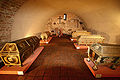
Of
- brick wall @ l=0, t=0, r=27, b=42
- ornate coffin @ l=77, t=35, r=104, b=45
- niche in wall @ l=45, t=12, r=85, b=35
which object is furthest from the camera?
niche in wall @ l=45, t=12, r=85, b=35

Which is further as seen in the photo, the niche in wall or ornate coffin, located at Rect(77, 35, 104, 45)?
the niche in wall

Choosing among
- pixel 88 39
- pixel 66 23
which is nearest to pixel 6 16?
pixel 88 39

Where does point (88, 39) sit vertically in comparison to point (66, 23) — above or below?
below

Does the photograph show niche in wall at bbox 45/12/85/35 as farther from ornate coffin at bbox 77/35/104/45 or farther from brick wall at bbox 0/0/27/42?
brick wall at bbox 0/0/27/42

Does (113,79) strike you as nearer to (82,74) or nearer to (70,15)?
(82,74)

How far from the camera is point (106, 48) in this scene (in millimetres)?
2154

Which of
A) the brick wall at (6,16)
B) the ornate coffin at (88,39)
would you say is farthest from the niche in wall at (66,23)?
the brick wall at (6,16)

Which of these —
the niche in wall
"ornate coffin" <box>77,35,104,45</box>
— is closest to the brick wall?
"ornate coffin" <box>77,35,104,45</box>

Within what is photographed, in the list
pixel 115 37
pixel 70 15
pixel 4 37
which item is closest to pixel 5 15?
pixel 4 37

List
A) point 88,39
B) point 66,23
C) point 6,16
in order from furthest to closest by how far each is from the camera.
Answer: point 66,23, point 88,39, point 6,16

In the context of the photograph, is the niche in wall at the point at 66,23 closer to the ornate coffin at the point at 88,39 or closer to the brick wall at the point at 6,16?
the ornate coffin at the point at 88,39

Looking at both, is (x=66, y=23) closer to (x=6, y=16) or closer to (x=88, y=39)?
(x=88, y=39)

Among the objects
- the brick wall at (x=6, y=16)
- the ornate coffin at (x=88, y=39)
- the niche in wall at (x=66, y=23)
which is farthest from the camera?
the niche in wall at (x=66, y=23)

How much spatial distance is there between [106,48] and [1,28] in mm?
4222
